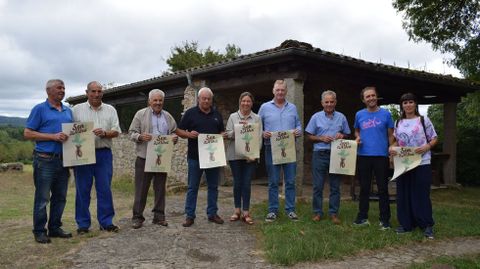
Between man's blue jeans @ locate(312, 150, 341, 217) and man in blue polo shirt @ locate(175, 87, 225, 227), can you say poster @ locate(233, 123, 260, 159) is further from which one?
man's blue jeans @ locate(312, 150, 341, 217)

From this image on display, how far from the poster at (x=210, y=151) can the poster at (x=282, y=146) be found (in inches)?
24.5

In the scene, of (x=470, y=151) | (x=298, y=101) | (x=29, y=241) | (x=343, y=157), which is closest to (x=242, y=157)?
(x=343, y=157)

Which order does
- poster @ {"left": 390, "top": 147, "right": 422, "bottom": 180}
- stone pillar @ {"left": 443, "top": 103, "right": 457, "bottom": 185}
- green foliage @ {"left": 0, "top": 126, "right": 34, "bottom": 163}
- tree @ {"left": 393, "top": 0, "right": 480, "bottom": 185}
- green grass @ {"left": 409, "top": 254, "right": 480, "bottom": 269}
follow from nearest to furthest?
green grass @ {"left": 409, "top": 254, "right": 480, "bottom": 269} < poster @ {"left": 390, "top": 147, "right": 422, "bottom": 180} < tree @ {"left": 393, "top": 0, "right": 480, "bottom": 185} < stone pillar @ {"left": 443, "top": 103, "right": 457, "bottom": 185} < green foliage @ {"left": 0, "top": 126, "right": 34, "bottom": 163}

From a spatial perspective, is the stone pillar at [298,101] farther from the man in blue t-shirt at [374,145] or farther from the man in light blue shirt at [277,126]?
the man in blue t-shirt at [374,145]

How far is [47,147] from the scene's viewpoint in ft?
14.0

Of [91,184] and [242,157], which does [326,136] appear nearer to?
[242,157]

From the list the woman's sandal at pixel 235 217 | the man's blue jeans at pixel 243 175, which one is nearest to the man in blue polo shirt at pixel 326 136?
the man's blue jeans at pixel 243 175

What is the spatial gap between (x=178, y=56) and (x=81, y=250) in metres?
24.5

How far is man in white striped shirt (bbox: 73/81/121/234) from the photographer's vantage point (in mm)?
4551

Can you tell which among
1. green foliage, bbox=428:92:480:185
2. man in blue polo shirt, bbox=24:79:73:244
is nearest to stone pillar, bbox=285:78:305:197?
man in blue polo shirt, bbox=24:79:73:244

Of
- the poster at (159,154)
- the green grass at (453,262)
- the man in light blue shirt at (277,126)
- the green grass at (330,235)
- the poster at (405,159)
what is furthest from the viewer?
the man in light blue shirt at (277,126)

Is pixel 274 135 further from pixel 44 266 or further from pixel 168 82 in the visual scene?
pixel 168 82

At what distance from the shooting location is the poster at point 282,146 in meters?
4.96

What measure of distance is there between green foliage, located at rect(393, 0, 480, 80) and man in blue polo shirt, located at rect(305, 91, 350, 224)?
5.68m
